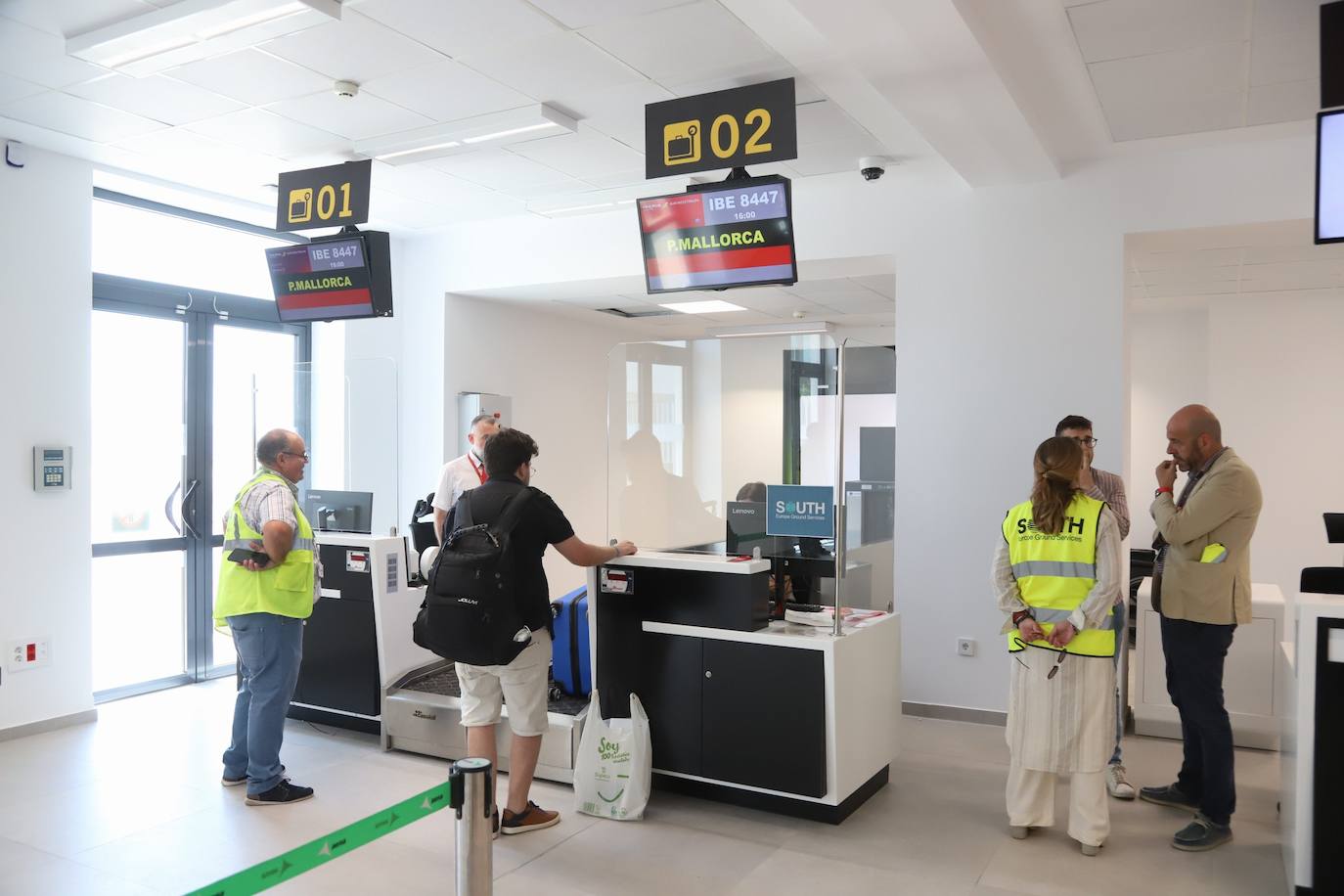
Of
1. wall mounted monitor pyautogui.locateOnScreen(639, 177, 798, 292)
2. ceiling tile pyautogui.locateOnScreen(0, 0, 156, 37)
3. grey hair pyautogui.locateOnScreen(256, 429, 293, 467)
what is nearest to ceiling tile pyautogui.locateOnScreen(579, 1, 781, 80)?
wall mounted monitor pyautogui.locateOnScreen(639, 177, 798, 292)

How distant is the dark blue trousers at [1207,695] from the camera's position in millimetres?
3641

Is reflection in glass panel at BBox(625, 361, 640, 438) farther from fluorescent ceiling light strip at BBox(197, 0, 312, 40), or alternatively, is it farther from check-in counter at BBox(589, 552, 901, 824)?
fluorescent ceiling light strip at BBox(197, 0, 312, 40)

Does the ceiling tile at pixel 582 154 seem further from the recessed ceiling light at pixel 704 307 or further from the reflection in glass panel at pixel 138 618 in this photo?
the reflection in glass panel at pixel 138 618

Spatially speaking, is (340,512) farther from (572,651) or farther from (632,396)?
(632,396)

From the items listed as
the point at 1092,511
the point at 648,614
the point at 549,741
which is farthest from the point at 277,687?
the point at 1092,511

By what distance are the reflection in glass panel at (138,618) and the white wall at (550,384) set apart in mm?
1795

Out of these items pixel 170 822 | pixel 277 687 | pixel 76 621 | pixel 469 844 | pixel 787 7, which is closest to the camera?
pixel 469 844

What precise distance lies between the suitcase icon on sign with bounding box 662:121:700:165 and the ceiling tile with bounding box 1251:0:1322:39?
81.0 inches

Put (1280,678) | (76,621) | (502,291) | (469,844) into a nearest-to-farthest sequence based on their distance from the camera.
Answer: (469,844) < (1280,678) < (76,621) < (502,291)

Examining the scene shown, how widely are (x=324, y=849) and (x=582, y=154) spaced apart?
4094mm

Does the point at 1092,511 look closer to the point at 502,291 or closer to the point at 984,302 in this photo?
the point at 984,302

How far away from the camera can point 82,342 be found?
5.38m

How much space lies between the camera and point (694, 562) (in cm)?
396

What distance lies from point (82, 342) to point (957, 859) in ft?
16.7
